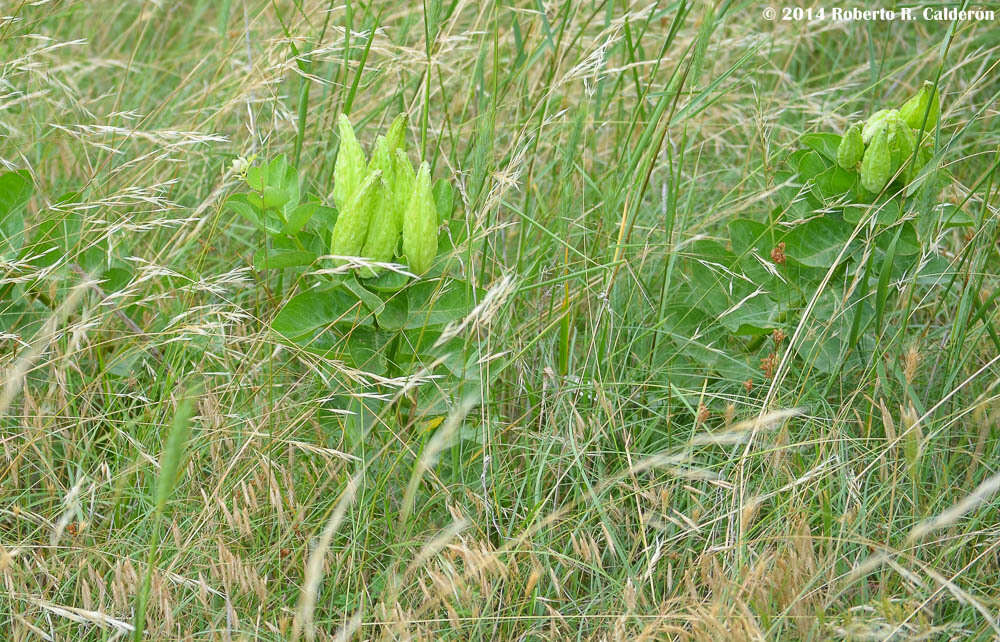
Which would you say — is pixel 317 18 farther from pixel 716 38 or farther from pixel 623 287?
pixel 623 287

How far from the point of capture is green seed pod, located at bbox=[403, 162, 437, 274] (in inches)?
63.7

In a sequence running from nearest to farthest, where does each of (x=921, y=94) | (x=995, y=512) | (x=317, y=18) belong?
(x=995, y=512), (x=921, y=94), (x=317, y=18)

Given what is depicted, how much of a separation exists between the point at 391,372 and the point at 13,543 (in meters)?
0.72

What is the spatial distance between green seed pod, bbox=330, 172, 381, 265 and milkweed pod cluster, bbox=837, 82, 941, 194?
955 mm

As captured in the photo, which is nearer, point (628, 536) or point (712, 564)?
point (712, 564)

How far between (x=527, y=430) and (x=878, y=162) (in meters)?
0.86

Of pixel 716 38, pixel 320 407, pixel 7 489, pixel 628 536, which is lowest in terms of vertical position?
pixel 628 536

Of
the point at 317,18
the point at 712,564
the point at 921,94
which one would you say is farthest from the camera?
the point at 317,18

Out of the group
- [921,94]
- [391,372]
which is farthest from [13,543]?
[921,94]

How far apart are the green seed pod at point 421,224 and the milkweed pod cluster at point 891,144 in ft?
2.80

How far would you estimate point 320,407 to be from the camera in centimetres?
172

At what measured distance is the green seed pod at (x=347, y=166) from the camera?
171 cm

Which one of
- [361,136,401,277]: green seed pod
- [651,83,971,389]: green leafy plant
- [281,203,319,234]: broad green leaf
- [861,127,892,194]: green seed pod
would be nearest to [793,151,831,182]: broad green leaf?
[651,83,971,389]: green leafy plant

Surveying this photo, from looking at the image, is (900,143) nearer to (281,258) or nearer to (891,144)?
(891,144)
